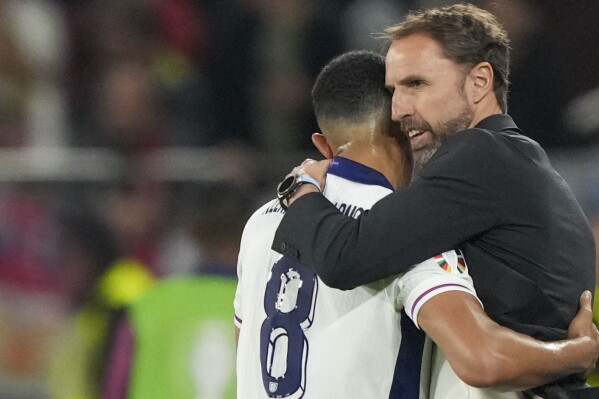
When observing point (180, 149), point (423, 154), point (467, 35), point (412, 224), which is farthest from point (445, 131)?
point (180, 149)

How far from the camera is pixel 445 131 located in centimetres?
235

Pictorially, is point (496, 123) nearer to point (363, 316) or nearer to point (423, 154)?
point (423, 154)

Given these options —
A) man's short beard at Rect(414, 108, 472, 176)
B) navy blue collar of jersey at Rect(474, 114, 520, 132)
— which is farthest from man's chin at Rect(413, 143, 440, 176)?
navy blue collar of jersey at Rect(474, 114, 520, 132)

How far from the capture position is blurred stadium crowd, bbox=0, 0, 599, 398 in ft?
14.4

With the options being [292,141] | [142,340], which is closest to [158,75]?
[292,141]

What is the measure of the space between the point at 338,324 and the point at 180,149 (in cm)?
261

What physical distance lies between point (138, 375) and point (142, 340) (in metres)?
0.15

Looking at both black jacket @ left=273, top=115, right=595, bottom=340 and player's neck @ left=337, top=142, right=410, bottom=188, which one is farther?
player's neck @ left=337, top=142, right=410, bottom=188

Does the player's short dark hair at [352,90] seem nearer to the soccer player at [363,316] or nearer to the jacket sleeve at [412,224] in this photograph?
the soccer player at [363,316]

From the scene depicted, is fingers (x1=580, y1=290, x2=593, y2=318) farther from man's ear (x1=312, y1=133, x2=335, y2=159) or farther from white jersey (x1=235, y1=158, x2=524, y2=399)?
man's ear (x1=312, y1=133, x2=335, y2=159)

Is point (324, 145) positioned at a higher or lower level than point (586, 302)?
higher

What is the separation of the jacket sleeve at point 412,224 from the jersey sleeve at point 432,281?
2 cm

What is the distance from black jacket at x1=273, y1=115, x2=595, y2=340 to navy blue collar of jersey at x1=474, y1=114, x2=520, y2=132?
0.06m

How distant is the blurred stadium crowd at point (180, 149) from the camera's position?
438 centimetres
